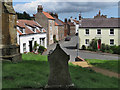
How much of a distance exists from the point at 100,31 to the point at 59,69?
30339mm

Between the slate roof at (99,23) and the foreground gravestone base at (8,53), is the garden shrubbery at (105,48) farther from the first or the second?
the foreground gravestone base at (8,53)

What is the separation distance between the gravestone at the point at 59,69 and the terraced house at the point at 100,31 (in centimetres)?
2953

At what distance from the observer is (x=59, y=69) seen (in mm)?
6586

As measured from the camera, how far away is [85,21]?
36562 mm

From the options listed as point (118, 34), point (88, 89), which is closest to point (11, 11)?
point (88, 89)

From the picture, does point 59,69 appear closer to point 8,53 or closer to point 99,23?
point 8,53

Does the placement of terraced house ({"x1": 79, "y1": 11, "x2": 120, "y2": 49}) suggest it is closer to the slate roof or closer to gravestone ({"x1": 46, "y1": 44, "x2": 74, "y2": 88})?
the slate roof

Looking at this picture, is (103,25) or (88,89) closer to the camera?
(88,89)

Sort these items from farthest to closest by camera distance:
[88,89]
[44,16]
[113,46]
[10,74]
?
[44,16], [113,46], [10,74], [88,89]

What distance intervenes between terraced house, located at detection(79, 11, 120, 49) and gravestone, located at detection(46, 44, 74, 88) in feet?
96.9

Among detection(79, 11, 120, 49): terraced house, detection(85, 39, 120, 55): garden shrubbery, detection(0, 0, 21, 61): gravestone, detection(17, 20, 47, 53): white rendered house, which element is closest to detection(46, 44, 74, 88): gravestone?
detection(0, 0, 21, 61): gravestone

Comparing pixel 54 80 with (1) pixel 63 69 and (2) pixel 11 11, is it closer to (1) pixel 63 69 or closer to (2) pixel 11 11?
(1) pixel 63 69

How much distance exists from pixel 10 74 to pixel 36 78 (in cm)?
179

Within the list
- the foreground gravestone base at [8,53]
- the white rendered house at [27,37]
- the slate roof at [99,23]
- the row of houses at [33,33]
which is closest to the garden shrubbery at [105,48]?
the slate roof at [99,23]
